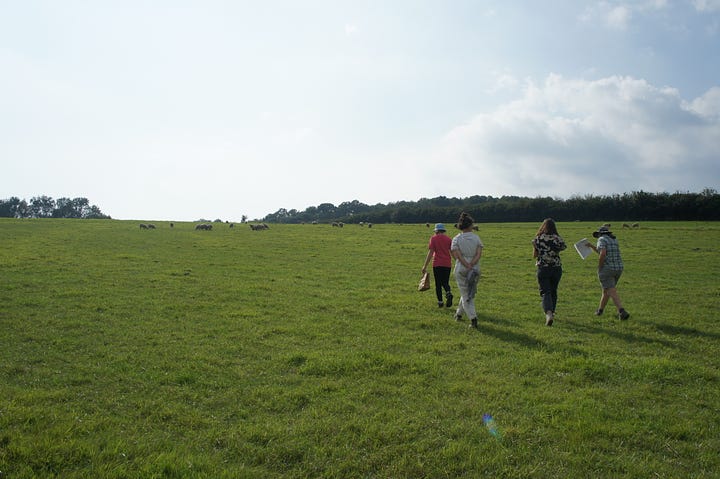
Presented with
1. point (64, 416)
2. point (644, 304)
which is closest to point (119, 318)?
point (64, 416)

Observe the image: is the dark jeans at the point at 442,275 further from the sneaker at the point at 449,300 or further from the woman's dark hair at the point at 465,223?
the woman's dark hair at the point at 465,223

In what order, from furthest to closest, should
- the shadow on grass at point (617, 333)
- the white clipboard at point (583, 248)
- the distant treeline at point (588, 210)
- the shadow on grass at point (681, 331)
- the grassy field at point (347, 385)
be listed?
the distant treeline at point (588, 210) → the white clipboard at point (583, 248) → the shadow on grass at point (681, 331) → the shadow on grass at point (617, 333) → the grassy field at point (347, 385)

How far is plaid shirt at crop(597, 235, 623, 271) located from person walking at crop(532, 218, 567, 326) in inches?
55.3

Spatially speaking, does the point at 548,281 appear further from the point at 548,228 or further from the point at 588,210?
the point at 588,210

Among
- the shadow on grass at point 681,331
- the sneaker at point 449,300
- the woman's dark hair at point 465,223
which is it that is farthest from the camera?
the sneaker at point 449,300

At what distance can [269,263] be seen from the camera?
25.2m

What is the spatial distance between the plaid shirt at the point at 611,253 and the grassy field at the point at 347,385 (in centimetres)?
148

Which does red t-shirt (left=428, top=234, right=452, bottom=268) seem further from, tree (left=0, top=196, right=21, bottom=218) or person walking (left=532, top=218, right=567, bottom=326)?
tree (left=0, top=196, right=21, bottom=218)

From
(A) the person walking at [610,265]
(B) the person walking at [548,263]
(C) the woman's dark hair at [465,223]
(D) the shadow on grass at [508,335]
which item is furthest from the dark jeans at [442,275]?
(A) the person walking at [610,265]

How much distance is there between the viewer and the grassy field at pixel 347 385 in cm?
506

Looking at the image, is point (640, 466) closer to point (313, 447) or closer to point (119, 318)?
point (313, 447)

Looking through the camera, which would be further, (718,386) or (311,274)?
(311,274)

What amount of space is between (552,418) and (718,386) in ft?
10.8

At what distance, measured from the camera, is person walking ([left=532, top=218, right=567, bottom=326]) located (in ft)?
37.6
